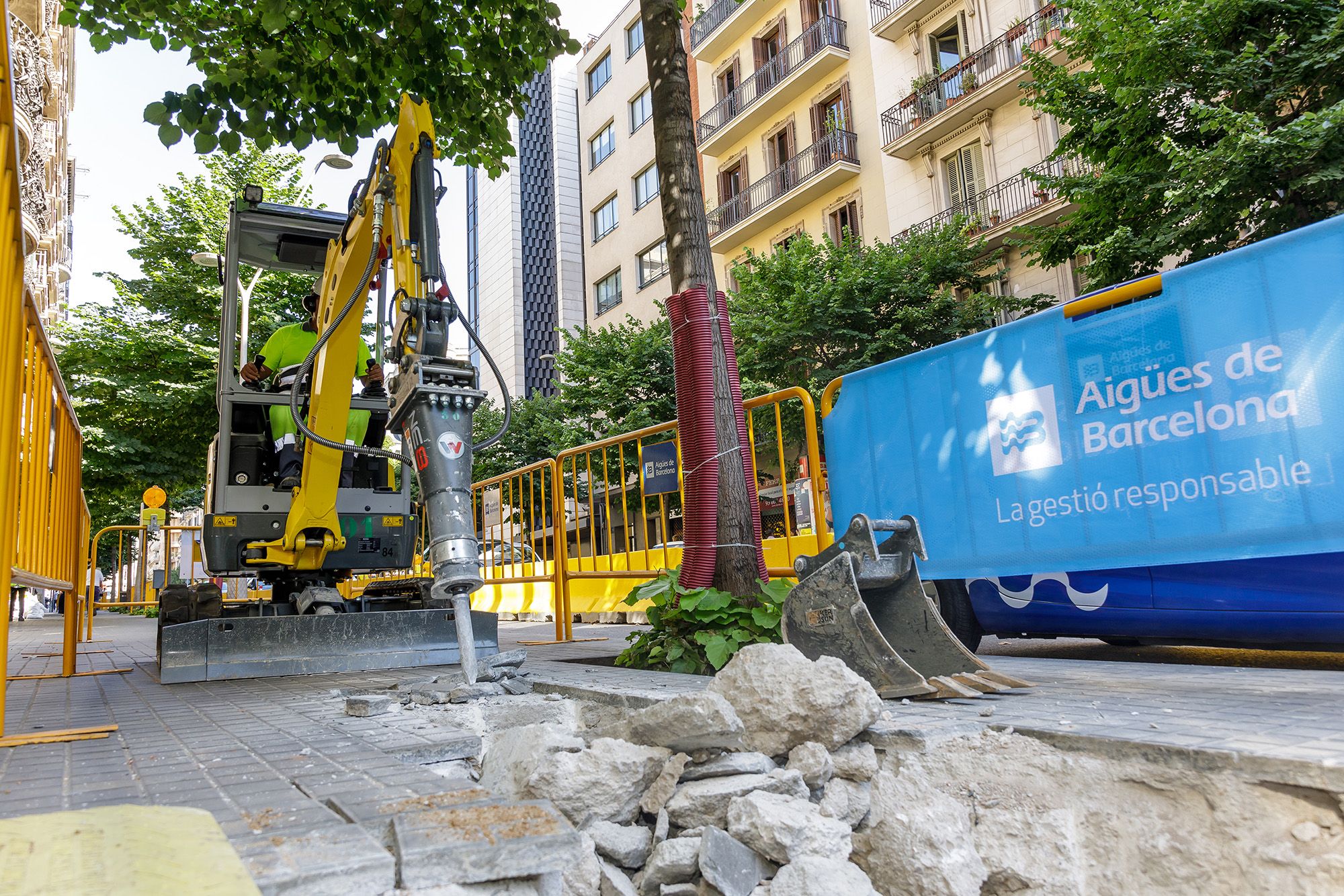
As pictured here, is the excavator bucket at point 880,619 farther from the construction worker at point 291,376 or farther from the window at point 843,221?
the window at point 843,221

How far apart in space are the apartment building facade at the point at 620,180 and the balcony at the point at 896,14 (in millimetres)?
9352

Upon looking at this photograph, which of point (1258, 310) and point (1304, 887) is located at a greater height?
point (1258, 310)

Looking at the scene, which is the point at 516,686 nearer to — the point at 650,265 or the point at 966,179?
Result: the point at 966,179

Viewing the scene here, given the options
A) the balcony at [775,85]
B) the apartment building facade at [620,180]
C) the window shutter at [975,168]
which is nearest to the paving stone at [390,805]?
the window shutter at [975,168]

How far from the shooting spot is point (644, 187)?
32.3 m

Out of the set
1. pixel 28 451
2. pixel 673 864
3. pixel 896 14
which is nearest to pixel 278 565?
pixel 28 451

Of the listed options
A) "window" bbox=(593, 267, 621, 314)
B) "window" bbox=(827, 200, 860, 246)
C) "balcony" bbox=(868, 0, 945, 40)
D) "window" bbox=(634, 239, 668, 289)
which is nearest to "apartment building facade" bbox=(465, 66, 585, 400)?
"window" bbox=(593, 267, 621, 314)

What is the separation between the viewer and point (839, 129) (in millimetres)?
24656

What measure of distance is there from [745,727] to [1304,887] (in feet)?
5.14

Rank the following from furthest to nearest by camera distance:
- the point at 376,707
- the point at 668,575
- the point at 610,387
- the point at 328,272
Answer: the point at 610,387 → the point at 328,272 → the point at 668,575 → the point at 376,707

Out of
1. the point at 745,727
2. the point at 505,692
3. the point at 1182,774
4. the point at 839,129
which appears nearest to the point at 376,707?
the point at 505,692

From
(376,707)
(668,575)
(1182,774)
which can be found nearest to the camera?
(1182,774)

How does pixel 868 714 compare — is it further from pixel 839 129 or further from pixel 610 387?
pixel 839 129

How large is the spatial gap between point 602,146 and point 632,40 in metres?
4.14
